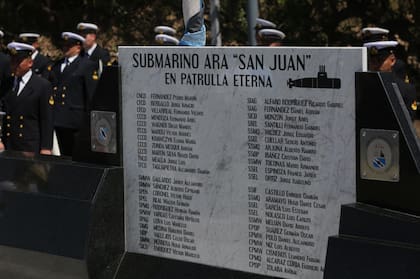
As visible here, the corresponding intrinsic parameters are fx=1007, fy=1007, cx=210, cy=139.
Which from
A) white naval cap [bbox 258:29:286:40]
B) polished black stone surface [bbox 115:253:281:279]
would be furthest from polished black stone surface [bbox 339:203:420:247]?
white naval cap [bbox 258:29:286:40]

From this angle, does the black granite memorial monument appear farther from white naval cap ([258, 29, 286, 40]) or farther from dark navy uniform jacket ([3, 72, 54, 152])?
white naval cap ([258, 29, 286, 40])

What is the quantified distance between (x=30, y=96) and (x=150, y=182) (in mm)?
3806

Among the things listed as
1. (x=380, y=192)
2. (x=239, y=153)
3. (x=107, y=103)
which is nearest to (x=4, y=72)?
(x=107, y=103)

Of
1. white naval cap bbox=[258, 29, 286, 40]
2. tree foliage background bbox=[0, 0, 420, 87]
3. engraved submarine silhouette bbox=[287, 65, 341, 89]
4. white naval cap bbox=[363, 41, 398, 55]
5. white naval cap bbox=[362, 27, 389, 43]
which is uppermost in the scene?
tree foliage background bbox=[0, 0, 420, 87]

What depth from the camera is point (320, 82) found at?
387 centimetres

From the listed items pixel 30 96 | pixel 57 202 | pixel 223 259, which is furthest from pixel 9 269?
pixel 30 96

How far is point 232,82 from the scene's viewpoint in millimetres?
4195

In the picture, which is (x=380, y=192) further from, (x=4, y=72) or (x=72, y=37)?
(x=72, y=37)

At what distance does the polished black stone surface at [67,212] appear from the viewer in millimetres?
4555

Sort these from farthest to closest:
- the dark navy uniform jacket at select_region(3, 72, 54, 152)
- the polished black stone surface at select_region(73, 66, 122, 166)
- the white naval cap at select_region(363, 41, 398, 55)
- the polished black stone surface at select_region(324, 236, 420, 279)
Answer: the dark navy uniform jacket at select_region(3, 72, 54, 152)
the white naval cap at select_region(363, 41, 398, 55)
the polished black stone surface at select_region(73, 66, 122, 166)
the polished black stone surface at select_region(324, 236, 420, 279)

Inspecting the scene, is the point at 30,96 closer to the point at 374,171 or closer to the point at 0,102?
the point at 0,102

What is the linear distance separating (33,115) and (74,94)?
1.73 meters

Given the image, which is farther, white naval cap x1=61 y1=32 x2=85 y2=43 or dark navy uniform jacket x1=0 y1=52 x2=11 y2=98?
white naval cap x1=61 y1=32 x2=85 y2=43

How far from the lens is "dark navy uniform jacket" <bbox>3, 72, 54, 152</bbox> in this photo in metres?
8.20
